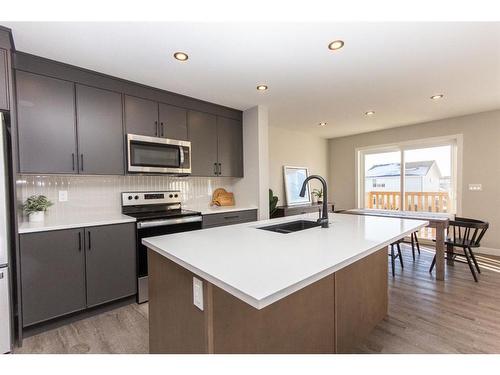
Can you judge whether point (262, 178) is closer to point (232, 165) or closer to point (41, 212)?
point (232, 165)

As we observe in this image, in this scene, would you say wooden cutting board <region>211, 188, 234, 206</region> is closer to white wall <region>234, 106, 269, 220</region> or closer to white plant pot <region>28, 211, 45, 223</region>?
white wall <region>234, 106, 269, 220</region>

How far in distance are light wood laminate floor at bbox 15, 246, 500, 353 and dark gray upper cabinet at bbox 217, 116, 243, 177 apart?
1999 millimetres

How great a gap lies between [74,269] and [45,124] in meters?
1.29

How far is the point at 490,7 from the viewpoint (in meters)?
1.49

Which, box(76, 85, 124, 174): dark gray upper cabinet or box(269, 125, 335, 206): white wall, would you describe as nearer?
box(76, 85, 124, 174): dark gray upper cabinet

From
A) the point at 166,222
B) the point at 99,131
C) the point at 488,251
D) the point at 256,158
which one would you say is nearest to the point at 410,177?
the point at 488,251

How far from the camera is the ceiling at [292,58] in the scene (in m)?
1.75

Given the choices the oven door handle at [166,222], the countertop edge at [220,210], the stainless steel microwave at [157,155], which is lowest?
the oven door handle at [166,222]

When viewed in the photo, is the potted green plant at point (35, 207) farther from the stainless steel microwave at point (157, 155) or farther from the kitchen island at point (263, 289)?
the kitchen island at point (263, 289)

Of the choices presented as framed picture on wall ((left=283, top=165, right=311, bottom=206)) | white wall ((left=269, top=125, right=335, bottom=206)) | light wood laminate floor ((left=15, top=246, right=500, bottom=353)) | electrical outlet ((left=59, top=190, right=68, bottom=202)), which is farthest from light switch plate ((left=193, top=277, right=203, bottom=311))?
framed picture on wall ((left=283, top=165, right=311, bottom=206))

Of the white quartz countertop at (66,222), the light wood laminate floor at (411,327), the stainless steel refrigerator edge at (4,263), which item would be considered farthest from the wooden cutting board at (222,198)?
the stainless steel refrigerator edge at (4,263)

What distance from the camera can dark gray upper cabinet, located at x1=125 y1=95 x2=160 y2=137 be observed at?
266 centimetres

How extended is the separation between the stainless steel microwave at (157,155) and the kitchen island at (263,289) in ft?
4.68
